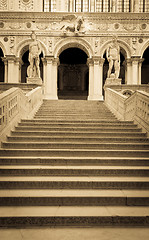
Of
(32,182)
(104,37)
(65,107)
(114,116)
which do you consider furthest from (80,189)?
(104,37)

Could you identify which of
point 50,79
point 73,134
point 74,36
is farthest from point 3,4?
point 73,134

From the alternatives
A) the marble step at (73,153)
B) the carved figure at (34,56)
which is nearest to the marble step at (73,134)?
the marble step at (73,153)

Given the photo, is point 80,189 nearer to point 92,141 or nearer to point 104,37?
point 92,141

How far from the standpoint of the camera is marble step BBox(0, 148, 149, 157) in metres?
6.66

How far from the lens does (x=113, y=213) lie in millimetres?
4617

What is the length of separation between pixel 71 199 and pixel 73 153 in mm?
1808

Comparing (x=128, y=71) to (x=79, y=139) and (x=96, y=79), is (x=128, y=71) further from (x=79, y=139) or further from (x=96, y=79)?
(x=79, y=139)

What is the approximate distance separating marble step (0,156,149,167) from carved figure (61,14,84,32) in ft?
55.5

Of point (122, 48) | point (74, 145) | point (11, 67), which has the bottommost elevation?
→ point (74, 145)

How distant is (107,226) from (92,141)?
333 cm

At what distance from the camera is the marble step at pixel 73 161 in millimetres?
6289

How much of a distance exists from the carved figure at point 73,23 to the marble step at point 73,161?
55.5 ft

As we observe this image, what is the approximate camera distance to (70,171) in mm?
5918

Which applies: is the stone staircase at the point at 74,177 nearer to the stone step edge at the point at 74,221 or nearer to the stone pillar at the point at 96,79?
the stone step edge at the point at 74,221
